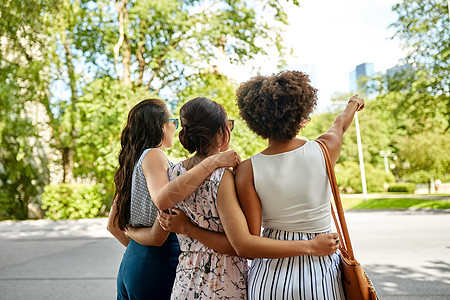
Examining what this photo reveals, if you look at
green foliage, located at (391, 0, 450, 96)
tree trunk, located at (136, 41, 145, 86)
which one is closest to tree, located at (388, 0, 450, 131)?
green foliage, located at (391, 0, 450, 96)

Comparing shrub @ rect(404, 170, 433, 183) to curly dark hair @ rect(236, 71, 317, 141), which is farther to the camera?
shrub @ rect(404, 170, 433, 183)

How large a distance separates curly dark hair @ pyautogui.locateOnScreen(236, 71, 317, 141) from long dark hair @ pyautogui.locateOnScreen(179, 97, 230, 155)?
11 centimetres

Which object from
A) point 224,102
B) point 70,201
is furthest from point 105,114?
point 224,102

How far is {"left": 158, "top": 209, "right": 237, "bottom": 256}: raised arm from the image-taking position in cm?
187

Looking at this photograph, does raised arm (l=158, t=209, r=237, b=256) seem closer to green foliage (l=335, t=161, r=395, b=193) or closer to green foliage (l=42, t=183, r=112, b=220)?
green foliage (l=42, t=183, r=112, b=220)

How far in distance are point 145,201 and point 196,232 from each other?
0.47 metres

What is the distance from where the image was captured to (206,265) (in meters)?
1.92

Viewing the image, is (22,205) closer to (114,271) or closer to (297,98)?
(114,271)

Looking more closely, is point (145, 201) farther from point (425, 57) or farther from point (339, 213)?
point (425, 57)

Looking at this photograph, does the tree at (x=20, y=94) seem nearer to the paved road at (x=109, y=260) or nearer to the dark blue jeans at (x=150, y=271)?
the paved road at (x=109, y=260)

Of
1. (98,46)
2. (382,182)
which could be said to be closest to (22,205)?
(98,46)

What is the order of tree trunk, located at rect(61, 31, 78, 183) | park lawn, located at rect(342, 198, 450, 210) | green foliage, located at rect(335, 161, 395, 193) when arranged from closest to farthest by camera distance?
tree trunk, located at rect(61, 31, 78, 183) → park lawn, located at rect(342, 198, 450, 210) → green foliage, located at rect(335, 161, 395, 193)

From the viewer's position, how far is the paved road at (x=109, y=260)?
585cm

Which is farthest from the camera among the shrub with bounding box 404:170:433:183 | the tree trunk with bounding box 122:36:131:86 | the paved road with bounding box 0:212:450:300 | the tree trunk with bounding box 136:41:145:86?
the shrub with bounding box 404:170:433:183
